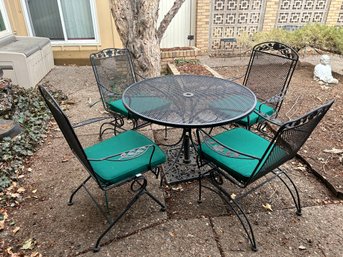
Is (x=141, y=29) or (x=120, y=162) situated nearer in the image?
(x=120, y=162)

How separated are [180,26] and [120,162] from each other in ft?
17.7

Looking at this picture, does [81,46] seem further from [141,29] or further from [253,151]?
[253,151]

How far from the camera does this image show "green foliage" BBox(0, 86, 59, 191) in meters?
2.74

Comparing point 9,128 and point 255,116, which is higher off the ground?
point 255,116

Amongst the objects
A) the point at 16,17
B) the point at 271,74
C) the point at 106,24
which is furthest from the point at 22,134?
the point at 16,17

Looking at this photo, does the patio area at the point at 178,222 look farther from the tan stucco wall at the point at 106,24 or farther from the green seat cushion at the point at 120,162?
the tan stucco wall at the point at 106,24

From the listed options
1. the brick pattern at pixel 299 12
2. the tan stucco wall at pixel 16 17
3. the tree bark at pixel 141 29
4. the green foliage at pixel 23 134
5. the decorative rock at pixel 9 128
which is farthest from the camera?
the brick pattern at pixel 299 12

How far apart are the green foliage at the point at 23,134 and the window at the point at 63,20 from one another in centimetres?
213

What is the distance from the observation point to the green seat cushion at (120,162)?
1909 millimetres

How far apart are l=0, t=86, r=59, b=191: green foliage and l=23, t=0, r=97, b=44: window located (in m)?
2.13

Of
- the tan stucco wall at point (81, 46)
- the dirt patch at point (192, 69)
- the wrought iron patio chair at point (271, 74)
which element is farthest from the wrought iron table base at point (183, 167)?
the tan stucco wall at point (81, 46)

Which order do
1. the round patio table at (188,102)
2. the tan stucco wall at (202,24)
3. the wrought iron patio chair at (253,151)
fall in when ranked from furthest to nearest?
the tan stucco wall at (202,24) < the round patio table at (188,102) < the wrought iron patio chair at (253,151)

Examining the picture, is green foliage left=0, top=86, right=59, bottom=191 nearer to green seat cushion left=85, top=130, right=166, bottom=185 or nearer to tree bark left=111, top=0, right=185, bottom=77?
green seat cushion left=85, top=130, right=166, bottom=185

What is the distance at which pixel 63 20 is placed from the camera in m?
5.88
